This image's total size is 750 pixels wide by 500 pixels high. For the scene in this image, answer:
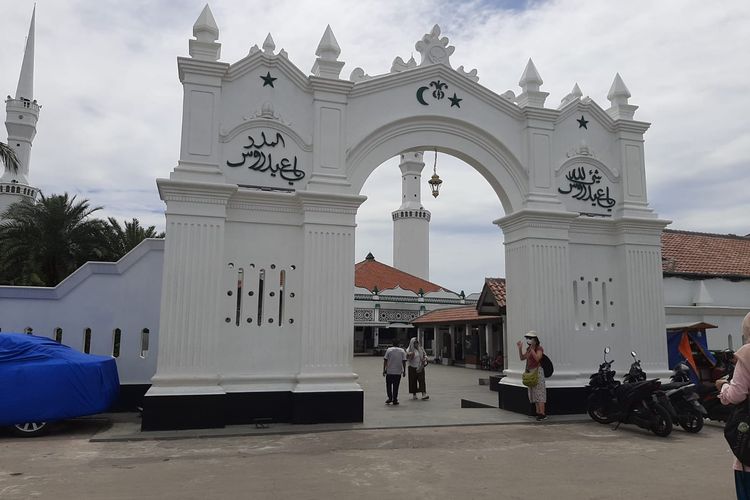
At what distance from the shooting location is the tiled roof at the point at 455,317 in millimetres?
25055

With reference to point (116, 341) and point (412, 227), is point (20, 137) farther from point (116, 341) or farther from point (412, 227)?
point (116, 341)

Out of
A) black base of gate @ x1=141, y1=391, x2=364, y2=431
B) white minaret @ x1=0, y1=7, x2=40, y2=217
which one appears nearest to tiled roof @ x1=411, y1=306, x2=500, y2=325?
black base of gate @ x1=141, y1=391, x2=364, y2=431

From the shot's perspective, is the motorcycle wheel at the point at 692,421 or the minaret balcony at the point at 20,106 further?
the minaret balcony at the point at 20,106

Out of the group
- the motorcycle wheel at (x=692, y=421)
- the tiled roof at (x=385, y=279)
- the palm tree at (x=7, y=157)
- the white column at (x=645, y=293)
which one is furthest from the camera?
the tiled roof at (x=385, y=279)

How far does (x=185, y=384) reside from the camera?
325 inches

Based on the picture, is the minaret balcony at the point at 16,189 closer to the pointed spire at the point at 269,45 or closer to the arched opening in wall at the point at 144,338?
the arched opening in wall at the point at 144,338

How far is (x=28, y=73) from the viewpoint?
3391 centimetres

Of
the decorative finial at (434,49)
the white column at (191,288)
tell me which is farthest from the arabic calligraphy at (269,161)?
the decorative finial at (434,49)

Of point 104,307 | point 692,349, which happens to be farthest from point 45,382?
point 692,349

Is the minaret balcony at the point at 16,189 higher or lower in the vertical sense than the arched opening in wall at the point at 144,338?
→ higher

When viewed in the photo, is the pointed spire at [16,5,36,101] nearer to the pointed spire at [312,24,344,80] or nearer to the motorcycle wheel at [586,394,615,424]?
the pointed spire at [312,24,344,80]

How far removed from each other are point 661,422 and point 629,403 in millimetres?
521

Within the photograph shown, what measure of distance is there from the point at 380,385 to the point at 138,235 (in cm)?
979

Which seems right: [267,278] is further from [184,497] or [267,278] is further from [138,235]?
[138,235]
